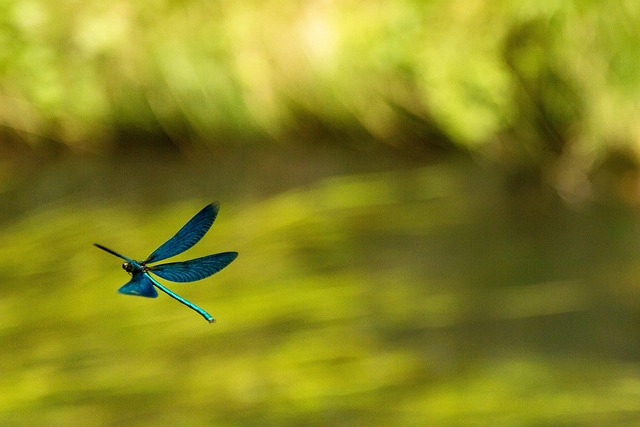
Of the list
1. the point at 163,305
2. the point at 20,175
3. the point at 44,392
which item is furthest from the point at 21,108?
the point at 44,392

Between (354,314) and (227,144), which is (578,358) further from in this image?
(227,144)

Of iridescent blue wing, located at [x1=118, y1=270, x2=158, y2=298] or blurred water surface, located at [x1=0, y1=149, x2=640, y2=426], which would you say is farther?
blurred water surface, located at [x1=0, y1=149, x2=640, y2=426]

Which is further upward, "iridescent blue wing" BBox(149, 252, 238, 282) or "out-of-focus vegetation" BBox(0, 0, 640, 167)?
"out-of-focus vegetation" BBox(0, 0, 640, 167)

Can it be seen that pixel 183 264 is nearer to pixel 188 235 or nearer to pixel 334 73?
pixel 188 235

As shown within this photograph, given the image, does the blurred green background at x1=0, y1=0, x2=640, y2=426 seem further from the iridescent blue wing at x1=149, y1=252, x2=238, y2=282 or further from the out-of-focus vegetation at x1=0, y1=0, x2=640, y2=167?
the iridescent blue wing at x1=149, y1=252, x2=238, y2=282

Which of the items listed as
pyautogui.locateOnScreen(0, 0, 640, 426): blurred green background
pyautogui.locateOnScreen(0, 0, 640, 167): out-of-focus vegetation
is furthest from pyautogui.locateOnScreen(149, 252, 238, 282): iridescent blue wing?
pyautogui.locateOnScreen(0, 0, 640, 167): out-of-focus vegetation

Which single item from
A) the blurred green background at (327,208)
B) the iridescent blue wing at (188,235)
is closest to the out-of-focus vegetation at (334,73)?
the blurred green background at (327,208)

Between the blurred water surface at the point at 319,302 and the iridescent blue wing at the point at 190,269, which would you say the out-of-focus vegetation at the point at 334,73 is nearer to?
the blurred water surface at the point at 319,302

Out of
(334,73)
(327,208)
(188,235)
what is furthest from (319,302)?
(188,235)
